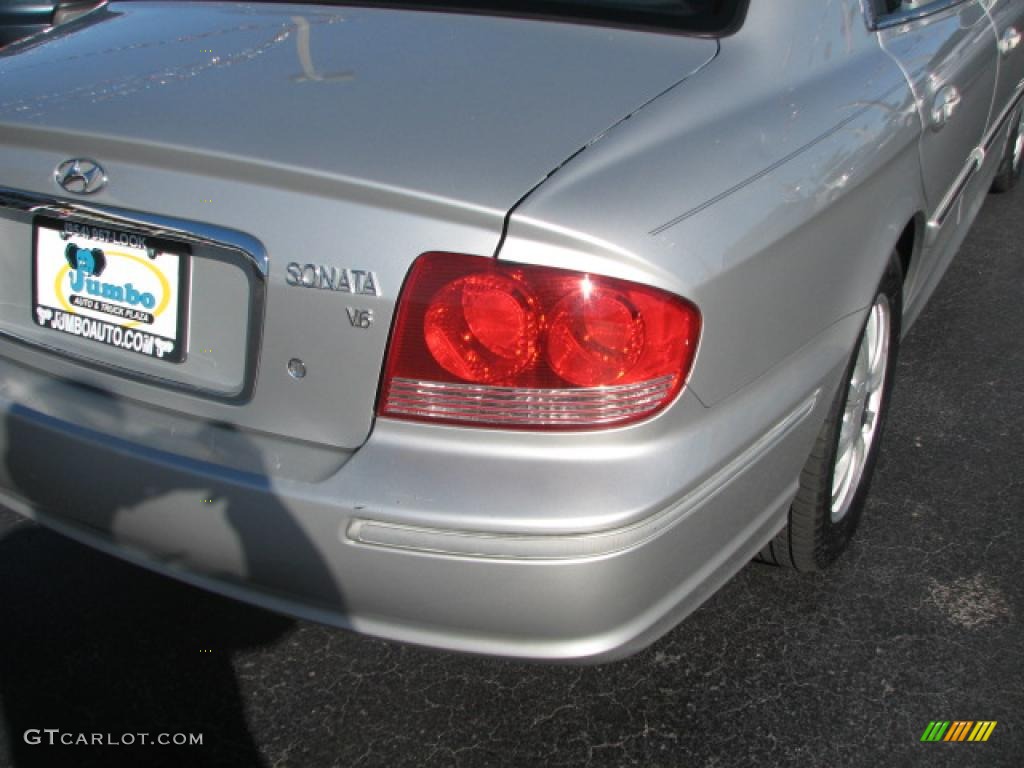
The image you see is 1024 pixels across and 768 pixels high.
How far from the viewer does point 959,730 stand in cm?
226

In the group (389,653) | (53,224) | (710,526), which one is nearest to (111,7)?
(53,224)

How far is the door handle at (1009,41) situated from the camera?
3.52m

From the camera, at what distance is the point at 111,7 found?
2787 millimetres

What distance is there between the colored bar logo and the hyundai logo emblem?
1796 millimetres

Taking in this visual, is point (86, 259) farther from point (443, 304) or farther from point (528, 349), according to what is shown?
point (528, 349)

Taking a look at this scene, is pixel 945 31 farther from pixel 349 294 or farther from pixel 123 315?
pixel 123 315

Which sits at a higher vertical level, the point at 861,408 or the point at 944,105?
the point at 944,105

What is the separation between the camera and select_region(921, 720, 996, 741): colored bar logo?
2.24m

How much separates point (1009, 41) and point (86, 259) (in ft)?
9.50

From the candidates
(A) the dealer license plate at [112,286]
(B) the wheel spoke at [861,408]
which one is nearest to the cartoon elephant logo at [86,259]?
(A) the dealer license plate at [112,286]

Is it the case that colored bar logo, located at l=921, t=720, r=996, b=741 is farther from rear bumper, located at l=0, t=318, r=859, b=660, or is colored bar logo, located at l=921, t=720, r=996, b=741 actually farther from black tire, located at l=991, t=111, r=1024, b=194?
black tire, located at l=991, t=111, r=1024, b=194

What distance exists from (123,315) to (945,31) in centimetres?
216

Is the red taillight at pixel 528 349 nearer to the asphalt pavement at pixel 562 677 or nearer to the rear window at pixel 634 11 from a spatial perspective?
the asphalt pavement at pixel 562 677

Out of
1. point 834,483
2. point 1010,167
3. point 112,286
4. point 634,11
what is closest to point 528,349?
point 112,286
